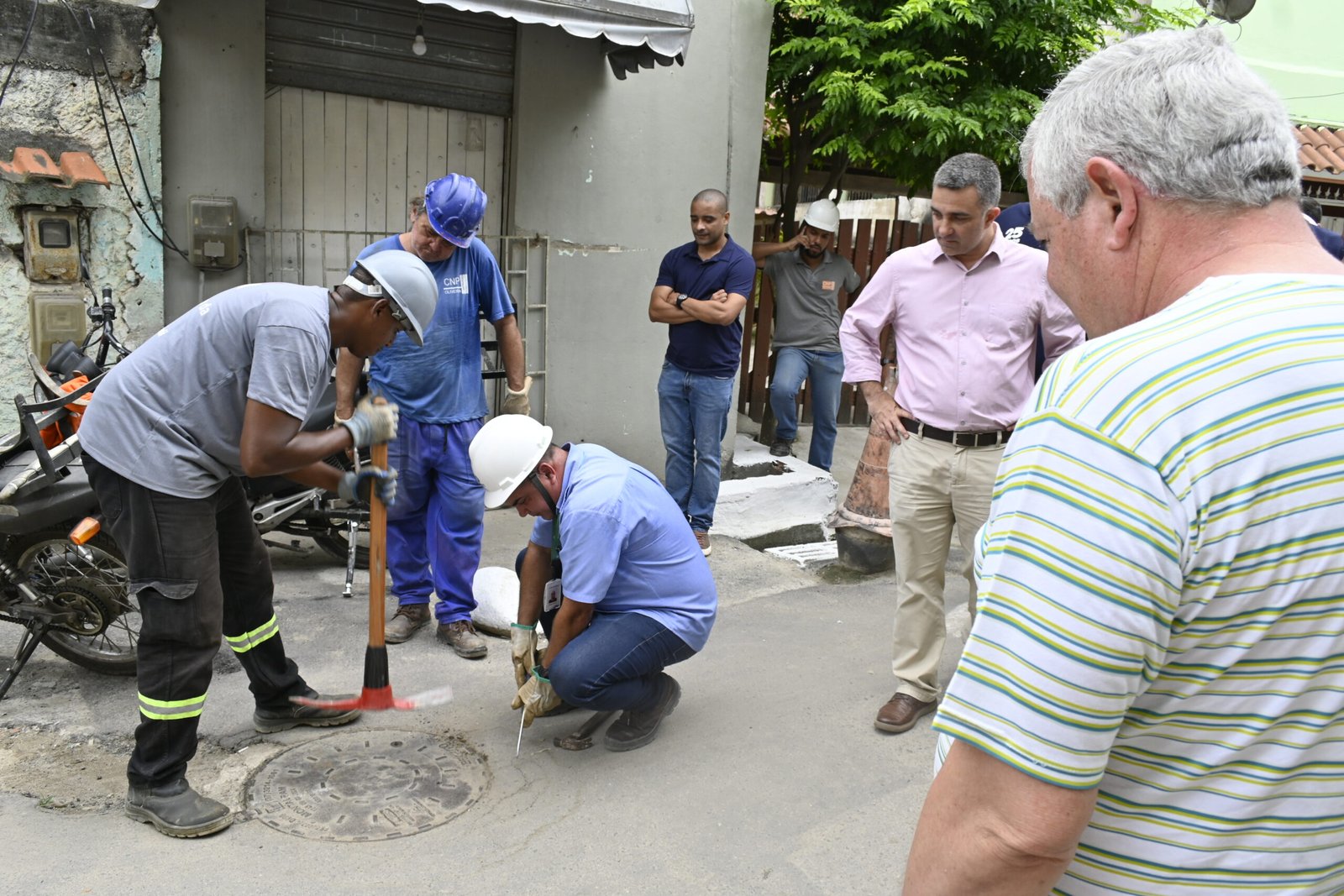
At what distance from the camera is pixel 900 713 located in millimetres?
4156

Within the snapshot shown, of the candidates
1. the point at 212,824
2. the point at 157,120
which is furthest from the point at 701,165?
the point at 212,824

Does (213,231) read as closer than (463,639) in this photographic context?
No

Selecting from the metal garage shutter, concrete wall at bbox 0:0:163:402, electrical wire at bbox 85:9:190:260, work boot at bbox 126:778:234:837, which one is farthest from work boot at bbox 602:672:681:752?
the metal garage shutter

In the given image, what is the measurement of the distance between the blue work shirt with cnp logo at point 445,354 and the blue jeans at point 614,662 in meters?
1.38

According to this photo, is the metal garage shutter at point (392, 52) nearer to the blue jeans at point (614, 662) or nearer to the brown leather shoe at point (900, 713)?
the blue jeans at point (614, 662)

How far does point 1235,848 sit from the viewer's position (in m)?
1.19

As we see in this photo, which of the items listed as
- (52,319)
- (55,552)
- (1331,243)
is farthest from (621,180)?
(55,552)

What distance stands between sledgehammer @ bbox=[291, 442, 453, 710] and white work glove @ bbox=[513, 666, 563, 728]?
0.42 meters

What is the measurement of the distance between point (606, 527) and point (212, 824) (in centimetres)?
149

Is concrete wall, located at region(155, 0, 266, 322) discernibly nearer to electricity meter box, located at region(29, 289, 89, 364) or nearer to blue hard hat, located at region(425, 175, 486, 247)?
electricity meter box, located at region(29, 289, 89, 364)

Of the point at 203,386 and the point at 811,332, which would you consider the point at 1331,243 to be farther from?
the point at 203,386

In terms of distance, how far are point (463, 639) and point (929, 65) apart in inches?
198

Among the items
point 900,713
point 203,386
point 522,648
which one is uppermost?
point 203,386

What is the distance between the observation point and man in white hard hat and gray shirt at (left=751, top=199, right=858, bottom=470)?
26.0 feet
